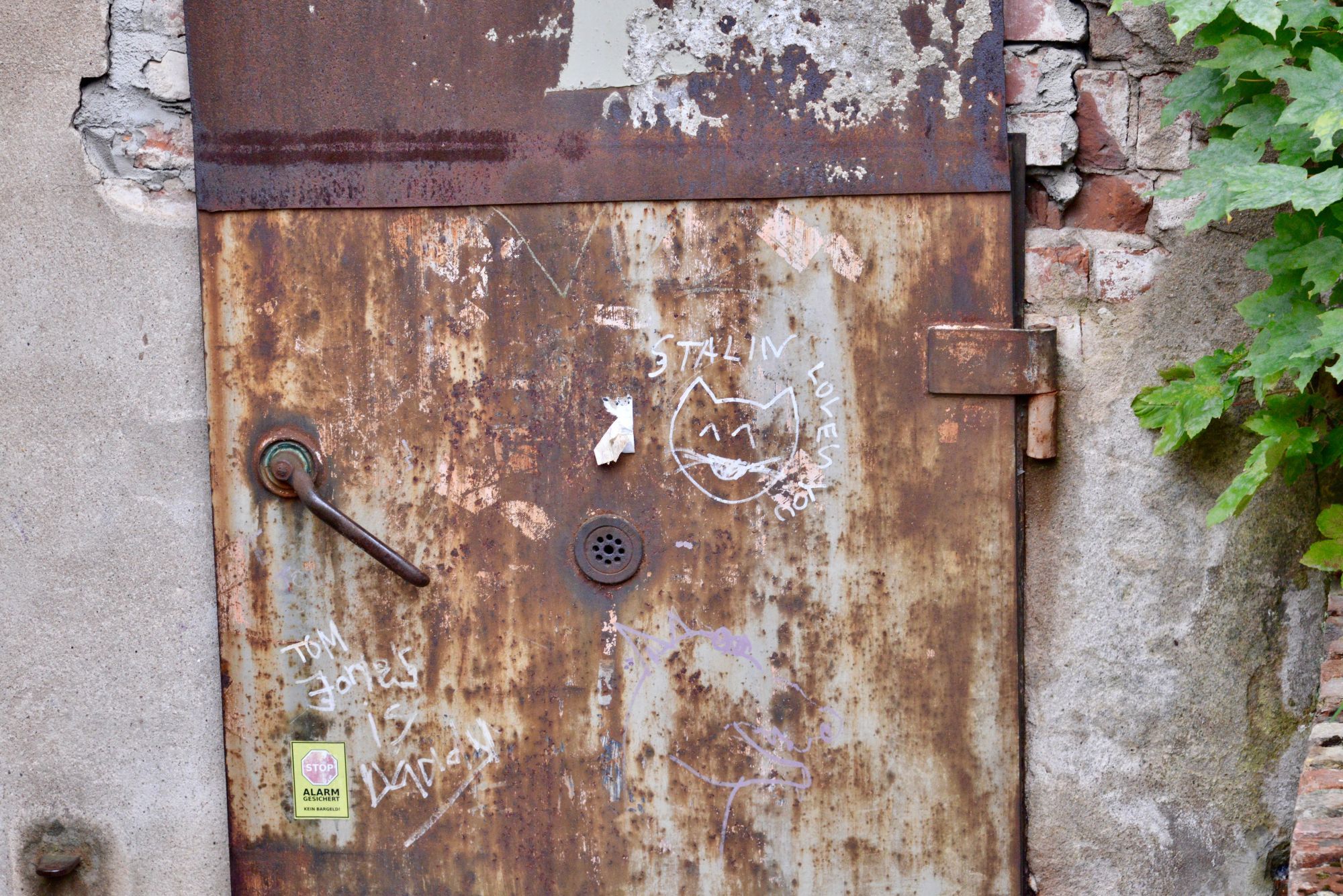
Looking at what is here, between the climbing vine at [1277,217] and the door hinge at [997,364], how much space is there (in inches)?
5.8

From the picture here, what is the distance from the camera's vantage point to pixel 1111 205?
157 cm

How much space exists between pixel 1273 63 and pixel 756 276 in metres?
0.77

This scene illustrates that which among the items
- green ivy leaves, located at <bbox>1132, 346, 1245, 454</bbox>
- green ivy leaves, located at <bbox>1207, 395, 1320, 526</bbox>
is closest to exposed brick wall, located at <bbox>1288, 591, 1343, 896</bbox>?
green ivy leaves, located at <bbox>1207, 395, 1320, 526</bbox>

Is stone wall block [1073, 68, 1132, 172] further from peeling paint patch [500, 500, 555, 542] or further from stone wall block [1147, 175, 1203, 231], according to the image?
peeling paint patch [500, 500, 555, 542]

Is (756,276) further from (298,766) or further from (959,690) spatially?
(298,766)

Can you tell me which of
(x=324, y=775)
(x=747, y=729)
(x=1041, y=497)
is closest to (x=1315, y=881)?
(x=1041, y=497)

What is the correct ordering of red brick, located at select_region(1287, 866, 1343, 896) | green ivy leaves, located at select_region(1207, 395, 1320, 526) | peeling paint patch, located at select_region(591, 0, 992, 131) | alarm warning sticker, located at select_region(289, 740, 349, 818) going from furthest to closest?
alarm warning sticker, located at select_region(289, 740, 349, 818) < peeling paint patch, located at select_region(591, 0, 992, 131) < green ivy leaves, located at select_region(1207, 395, 1320, 526) < red brick, located at select_region(1287, 866, 1343, 896)

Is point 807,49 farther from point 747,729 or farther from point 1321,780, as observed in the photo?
point 1321,780

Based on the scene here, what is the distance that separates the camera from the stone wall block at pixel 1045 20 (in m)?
1.53

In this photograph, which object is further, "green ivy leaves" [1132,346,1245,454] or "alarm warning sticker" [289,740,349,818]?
"alarm warning sticker" [289,740,349,818]

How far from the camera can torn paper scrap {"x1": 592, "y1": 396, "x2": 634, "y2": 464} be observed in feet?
5.21

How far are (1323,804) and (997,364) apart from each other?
0.74 metres

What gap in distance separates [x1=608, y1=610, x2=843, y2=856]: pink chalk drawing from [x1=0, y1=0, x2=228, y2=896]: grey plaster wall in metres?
0.74

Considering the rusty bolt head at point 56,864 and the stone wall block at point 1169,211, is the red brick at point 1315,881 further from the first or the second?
the rusty bolt head at point 56,864
